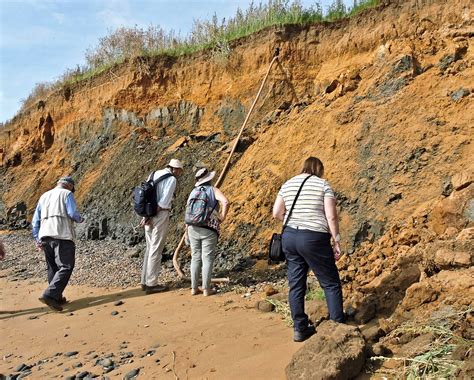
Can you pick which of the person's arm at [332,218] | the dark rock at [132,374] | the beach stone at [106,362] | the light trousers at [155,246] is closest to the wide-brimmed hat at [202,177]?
the light trousers at [155,246]

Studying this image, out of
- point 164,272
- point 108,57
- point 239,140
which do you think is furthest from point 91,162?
point 164,272

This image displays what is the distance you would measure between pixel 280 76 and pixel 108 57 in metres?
7.49

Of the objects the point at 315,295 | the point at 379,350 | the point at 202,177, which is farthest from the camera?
the point at 202,177

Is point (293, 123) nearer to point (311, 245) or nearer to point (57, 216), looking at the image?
point (57, 216)

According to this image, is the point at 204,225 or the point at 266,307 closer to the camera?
the point at 266,307

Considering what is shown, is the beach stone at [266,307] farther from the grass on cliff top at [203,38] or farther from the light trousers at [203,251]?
the grass on cliff top at [203,38]

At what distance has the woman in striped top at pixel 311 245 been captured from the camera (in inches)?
153

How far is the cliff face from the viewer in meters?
6.38

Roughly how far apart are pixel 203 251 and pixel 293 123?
395 cm

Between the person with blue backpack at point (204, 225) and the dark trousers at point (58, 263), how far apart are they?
66.1 inches

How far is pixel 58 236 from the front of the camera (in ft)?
20.1

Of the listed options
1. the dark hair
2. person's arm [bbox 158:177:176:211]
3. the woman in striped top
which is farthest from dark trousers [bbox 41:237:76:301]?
the dark hair

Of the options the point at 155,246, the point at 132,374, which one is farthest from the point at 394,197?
the point at 132,374

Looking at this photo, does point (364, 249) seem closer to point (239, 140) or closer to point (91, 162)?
point (239, 140)
